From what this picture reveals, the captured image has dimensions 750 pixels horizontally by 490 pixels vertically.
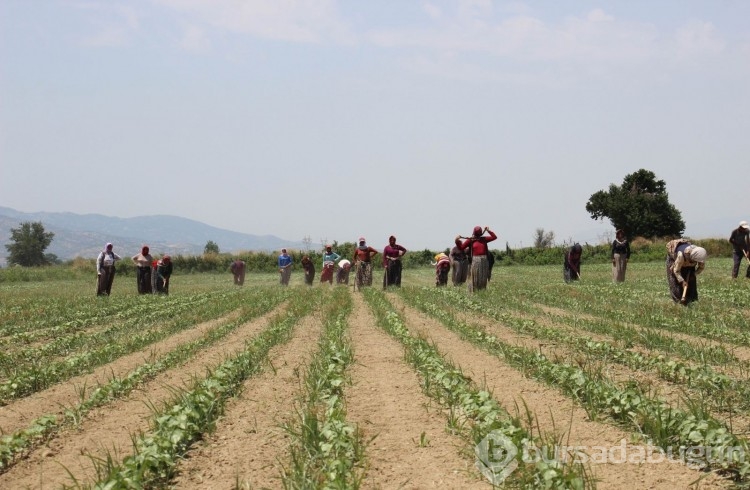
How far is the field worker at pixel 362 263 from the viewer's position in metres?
23.8

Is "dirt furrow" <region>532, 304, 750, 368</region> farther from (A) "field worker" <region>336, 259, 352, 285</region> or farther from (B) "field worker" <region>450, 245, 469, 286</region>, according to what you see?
(A) "field worker" <region>336, 259, 352, 285</region>

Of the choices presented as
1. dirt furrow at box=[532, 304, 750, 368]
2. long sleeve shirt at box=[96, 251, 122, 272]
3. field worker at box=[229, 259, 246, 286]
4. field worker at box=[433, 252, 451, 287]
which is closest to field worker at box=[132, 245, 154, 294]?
long sleeve shirt at box=[96, 251, 122, 272]

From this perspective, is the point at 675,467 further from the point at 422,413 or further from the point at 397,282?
the point at 397,282

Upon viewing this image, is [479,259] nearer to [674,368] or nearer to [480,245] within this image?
[480,245]

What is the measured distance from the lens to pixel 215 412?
20.5ft

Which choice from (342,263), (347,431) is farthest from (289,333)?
(342,263)

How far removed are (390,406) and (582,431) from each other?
1.78 meters

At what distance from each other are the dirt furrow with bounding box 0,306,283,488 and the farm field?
0.02 metres

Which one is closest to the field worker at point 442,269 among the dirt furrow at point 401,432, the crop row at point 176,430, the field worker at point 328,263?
the field worker at point 328,263

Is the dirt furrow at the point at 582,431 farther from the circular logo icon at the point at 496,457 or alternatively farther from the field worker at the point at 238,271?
the field worker at the point at 238,271

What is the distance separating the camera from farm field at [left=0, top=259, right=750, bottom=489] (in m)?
4.56

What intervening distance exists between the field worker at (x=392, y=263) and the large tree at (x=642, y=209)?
1908 inches

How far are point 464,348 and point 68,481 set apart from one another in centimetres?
602

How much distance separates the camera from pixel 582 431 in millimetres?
5375
